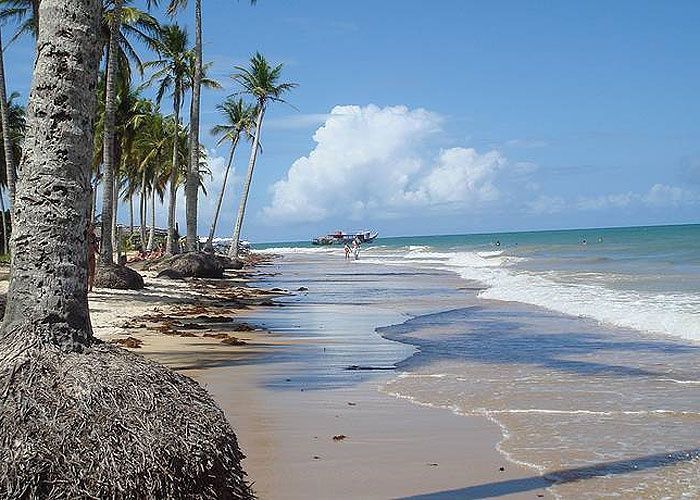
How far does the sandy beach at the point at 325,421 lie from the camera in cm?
606

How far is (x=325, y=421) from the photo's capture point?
8.01m

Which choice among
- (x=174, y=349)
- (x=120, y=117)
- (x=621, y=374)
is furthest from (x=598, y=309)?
(x=120, y=117)

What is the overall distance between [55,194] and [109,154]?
759 inches

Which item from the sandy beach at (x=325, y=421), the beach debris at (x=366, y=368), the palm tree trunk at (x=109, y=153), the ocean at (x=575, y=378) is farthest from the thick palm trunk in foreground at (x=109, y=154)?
the beach debris at (x=366, y=368)

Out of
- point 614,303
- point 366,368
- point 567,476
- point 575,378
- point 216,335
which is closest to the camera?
point 567,476

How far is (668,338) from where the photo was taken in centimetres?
1460

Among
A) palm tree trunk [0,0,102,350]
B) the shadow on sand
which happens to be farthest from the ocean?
palm tree trunk [0,0,102,350]

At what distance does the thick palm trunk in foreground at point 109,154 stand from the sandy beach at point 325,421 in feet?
20.2

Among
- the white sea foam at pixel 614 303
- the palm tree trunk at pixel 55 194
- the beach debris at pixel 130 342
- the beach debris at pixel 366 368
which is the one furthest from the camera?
the white sea foam at pixel 614 303

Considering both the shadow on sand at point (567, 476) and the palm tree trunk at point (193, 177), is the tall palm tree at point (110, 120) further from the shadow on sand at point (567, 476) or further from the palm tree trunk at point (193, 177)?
the shadow on sand at point (567, 476)

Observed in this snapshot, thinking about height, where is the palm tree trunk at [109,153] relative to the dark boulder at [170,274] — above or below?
above

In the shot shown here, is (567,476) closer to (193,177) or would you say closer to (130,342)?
(130,342)

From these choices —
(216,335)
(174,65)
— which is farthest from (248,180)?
(216,335)

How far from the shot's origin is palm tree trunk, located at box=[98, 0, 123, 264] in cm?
2248
